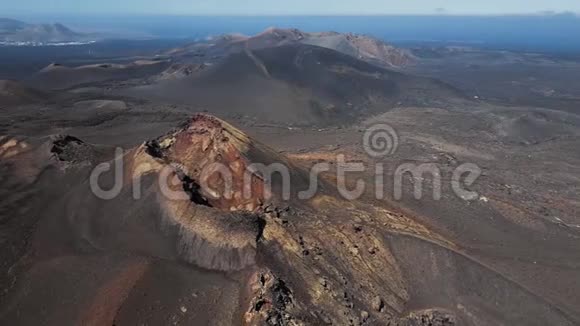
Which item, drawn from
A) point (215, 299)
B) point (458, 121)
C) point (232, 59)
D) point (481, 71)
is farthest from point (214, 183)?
point (481, 71)

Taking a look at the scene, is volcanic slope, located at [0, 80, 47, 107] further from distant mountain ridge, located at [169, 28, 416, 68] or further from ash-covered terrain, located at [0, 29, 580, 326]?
distant mountain ridge, located at [169, 28, 416, 68]

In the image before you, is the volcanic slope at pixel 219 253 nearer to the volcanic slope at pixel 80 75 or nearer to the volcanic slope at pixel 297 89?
the volcanic slope at pixel 297 89

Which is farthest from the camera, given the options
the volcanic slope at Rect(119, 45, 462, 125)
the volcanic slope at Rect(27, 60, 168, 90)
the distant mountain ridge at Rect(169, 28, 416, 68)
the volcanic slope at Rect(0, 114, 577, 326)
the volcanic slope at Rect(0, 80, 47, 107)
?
the distant mountain ridge at Rect(169, 28, 416, 68)

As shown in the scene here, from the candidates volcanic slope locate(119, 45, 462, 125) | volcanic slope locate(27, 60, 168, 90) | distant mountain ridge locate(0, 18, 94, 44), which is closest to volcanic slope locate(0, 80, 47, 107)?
volcanic slope locate(119, 45, 462, 125)

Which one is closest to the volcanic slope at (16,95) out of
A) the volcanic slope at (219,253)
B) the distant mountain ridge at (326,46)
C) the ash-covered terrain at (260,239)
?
the ash-covered terrain at (260,239)

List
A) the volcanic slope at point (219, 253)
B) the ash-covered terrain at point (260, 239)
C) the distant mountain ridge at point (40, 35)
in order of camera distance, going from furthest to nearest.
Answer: the distant mountain ridge at point (40, 35)
the ash-covered terrain at point (260, 239)
the volcanic slope at point (219, 253)

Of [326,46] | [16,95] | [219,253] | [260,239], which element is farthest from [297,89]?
[326,46]

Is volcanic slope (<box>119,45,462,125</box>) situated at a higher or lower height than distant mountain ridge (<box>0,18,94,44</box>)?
higher

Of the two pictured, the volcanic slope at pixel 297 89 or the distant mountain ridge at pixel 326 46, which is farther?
the distant mountain ridge at pixel 326 46
